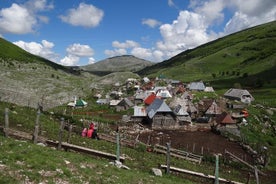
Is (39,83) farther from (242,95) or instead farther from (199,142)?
(199,142)

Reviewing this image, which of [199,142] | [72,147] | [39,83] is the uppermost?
[39,83]

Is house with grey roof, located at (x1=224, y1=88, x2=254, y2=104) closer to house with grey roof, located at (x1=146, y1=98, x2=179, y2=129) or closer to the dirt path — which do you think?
house with grey roof, located at (x1=146, y1=98, x2=179, y2=129)

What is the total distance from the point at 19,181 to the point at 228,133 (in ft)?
203

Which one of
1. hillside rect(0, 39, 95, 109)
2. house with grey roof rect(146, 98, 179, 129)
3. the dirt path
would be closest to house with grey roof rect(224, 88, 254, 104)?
house with grey roof rect(146, 98, 179, 129)

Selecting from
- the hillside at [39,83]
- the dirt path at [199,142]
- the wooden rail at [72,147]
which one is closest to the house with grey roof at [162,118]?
the dirt path at [199,142]

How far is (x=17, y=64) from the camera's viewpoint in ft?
516

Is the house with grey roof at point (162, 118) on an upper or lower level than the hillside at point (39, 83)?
lower

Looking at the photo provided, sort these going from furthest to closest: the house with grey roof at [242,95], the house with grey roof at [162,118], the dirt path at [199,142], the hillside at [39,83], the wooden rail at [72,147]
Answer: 1. the hillside at [39,83]
2. the house with grey roof at [242,95]
3. the house with grey roof at [162,118]
4. the dirt path at [199,142]
5. the wooden rail at [72,147]

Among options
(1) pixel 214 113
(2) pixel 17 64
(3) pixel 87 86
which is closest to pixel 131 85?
(3) pixel 87 86

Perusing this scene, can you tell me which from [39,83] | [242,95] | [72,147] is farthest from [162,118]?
[39,83]

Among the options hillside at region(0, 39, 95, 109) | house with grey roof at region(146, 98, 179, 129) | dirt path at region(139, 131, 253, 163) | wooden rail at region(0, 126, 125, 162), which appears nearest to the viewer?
wooden rail at region(0, 126, 125, 162)

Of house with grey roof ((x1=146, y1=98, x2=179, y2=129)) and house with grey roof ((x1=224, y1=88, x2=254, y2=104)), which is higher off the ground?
house with grey roof ((x1=224, y1=88, x2=254, y2=104))

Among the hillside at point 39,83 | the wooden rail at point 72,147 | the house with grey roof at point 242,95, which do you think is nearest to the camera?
the wooden rail at point 72,147

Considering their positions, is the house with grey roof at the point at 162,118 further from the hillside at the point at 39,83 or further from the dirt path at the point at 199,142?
the hillside at the point at 39,83
